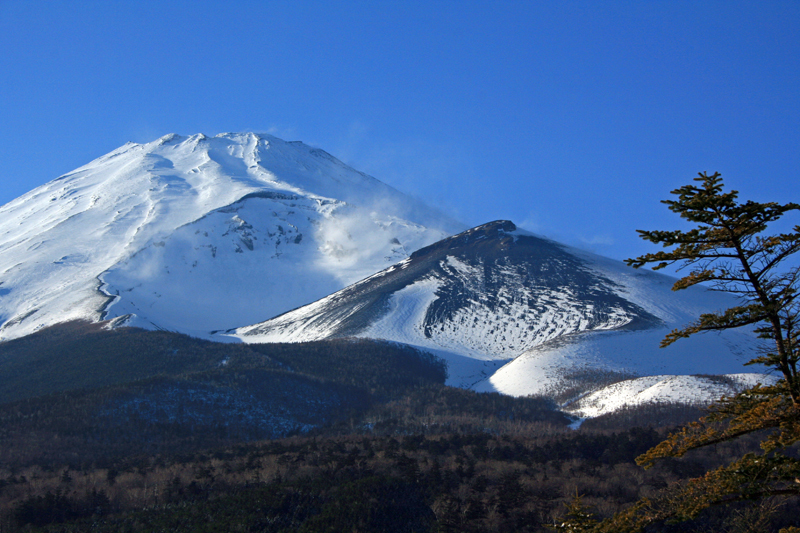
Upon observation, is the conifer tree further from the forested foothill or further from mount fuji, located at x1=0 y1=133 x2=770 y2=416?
mount fuji, located at x1=0 y1=133 x2=770 y2=416

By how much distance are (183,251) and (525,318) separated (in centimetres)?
8817

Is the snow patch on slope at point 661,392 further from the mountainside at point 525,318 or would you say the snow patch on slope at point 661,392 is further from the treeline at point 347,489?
the treeline at point 347,489

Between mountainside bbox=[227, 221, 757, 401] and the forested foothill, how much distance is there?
10.4 meters

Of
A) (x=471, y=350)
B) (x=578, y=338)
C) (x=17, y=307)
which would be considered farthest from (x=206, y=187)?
(x=578, y=338)

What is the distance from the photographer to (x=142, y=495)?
1217 inches

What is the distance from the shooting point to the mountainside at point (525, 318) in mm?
73500

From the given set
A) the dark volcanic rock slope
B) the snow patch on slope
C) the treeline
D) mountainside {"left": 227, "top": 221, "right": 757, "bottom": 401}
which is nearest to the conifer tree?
the treeline

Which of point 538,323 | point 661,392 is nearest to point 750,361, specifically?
point 661,392

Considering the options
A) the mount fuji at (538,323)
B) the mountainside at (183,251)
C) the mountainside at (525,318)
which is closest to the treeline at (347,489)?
the mount fuji at (538,323)

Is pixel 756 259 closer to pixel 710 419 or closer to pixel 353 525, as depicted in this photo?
pixel 710 419

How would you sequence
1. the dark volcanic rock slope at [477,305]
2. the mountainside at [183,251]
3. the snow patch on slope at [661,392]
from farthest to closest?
the mountainside at [183,251] → the dark volcanic rock slope at [477,305] → the snow patch on slope at [661,392]

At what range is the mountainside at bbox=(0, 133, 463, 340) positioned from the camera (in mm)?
119250

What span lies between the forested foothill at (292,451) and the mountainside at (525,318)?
34.2 ft

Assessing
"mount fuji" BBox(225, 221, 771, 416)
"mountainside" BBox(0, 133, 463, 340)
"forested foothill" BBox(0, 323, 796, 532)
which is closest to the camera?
"forested foothill" BBox(0, 323, 796, 532)
